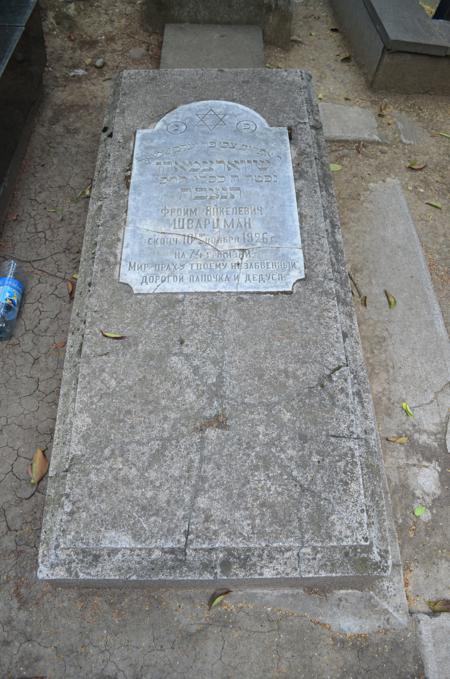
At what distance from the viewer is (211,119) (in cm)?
287

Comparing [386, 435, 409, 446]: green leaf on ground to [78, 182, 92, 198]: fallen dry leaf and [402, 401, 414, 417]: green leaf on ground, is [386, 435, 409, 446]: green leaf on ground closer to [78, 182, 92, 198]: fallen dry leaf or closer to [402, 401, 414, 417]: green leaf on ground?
[402, 401, 414, 417]: green leaf on ground

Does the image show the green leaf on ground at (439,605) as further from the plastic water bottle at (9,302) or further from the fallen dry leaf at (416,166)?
the fallen dry leaf at (416,166)

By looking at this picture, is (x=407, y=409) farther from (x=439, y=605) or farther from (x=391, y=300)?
(x=439, y=605)

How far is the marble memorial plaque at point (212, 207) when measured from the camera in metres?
2.38

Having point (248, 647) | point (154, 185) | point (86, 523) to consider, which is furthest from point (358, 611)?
point (154, 185)

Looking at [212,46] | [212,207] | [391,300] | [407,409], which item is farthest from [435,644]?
[212,46]

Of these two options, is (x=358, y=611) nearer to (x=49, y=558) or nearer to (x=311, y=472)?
(x=311, y=472)

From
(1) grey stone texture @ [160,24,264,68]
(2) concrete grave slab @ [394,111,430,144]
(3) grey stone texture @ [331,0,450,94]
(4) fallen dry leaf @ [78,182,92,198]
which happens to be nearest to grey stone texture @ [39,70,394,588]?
(4) fallen dry leaf @ [78,182,92,198]

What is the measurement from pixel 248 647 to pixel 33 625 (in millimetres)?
860

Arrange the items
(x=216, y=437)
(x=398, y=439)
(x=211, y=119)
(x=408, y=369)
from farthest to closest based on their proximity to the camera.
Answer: (x=211, y=119) → (x=408, y=369) → (x=398, y=439) → (x=216, y=437)

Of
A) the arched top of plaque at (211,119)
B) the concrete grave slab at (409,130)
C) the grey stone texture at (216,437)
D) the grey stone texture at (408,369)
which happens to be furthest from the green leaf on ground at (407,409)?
the concrete grave slab at (409,130)

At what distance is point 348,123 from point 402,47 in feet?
2.07

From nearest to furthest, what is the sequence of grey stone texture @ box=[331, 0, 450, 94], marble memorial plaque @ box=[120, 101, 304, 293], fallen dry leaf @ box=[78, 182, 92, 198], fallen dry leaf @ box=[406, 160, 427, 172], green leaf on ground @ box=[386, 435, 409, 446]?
1. marble memorial plaque @ box=[120, 101, 304, 293]
2. green leaf on ground @ box=[386, 435, 409, 446]
3. fallen dry leaf @ box=[78, 182, 92, 198]
4. fallen dry leaf @ box=[406, 160, 427, 172]
5. grey stone texture @ box=[331, 0, 450, 94]

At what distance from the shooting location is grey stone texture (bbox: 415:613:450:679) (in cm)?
201
